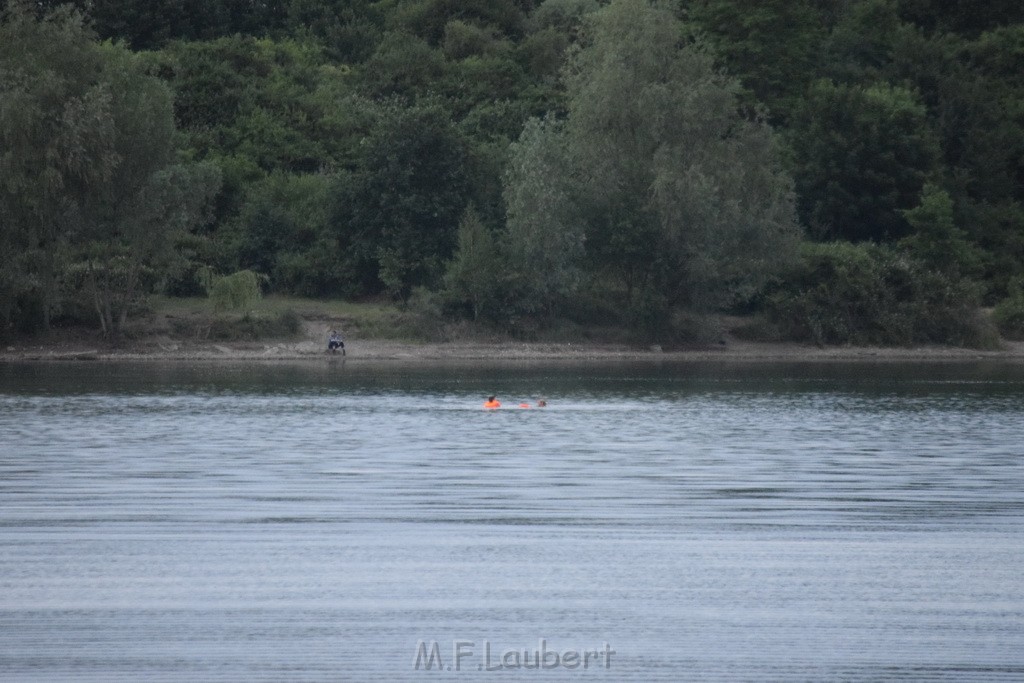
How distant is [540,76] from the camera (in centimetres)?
11081

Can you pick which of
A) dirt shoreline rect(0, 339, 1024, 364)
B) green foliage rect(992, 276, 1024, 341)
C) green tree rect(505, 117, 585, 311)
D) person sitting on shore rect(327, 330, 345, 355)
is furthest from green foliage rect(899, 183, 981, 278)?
person sitting on shore rect(327, 330, 345, 355)

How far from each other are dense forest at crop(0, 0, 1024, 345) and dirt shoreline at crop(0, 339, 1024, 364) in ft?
3.95

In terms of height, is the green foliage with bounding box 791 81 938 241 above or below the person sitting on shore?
above

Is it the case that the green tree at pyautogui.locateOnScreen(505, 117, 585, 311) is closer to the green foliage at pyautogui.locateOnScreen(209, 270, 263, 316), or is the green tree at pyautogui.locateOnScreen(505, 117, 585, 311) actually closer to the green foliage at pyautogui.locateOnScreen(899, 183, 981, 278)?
the green foliage at pyautogui.locateOnScreen(209, 270, 263, 316)

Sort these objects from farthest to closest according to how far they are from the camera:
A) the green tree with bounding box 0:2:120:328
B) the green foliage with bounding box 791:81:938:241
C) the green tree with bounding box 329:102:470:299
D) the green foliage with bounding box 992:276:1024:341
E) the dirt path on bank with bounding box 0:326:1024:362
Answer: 1. the green foliage with bounding box 791:81:938:241
2. the green foliage with bounding box 992:276:1024:341
3. the green tree with bounding box 329:102:470:299
4. the dirt path on bank with bounding box 0:326:1024:362
5. the green tree with bounding box 0:2:120:328

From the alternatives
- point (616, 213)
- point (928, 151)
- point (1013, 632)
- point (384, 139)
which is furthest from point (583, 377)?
point (1013, 632)

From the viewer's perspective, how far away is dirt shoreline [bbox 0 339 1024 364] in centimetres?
8250

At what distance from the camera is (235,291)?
8325 centimetres

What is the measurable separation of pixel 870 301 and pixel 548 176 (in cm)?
2030

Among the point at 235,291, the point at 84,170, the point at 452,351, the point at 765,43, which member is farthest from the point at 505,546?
the point at 765,43

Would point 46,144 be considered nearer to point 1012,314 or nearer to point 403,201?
point 403,201

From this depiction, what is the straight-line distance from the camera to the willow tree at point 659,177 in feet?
286

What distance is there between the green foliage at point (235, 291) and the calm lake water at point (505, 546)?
1155 inches

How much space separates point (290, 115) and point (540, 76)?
18139 mm
